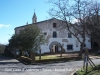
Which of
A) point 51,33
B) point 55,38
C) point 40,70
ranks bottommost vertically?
point 40,70

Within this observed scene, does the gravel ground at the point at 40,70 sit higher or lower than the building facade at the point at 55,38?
lower

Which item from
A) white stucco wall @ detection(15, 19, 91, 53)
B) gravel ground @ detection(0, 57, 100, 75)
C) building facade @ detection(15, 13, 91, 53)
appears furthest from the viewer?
building facade @ detection(15, 13, 91, 53)

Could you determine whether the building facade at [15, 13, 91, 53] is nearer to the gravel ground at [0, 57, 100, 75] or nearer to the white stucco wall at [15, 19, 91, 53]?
the white stucco wall at [15, 19, 91, 53]

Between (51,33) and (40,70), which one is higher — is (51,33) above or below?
above

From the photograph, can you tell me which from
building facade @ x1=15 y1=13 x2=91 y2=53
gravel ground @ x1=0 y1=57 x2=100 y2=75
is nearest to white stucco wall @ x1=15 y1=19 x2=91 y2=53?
building facade @ x1=15 y1=13 x2=91 y2=53

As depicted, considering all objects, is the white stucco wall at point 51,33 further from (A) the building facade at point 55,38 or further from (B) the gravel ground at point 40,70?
(B) the gravel ground at point 40,70

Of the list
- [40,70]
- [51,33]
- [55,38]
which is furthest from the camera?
[55,38]

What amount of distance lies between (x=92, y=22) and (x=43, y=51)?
30971 millimetres

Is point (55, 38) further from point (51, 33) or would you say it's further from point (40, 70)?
point (40, 70)

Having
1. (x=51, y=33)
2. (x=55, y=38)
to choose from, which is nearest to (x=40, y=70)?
(x=51, y=33)

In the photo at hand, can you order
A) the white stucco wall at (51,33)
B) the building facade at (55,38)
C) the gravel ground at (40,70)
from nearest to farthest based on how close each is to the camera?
the gravel ground at (40,70), the white stucco wall at (51,33), the building facade at (55,38)

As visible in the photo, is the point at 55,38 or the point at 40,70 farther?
the point at 55,38

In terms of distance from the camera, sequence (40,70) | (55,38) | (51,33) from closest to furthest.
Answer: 1. (40,70)
2. (51,33)
3. (55,38)

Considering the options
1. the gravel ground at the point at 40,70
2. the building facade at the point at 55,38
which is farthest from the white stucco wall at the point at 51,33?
the gravel ground at the point at 40,70
